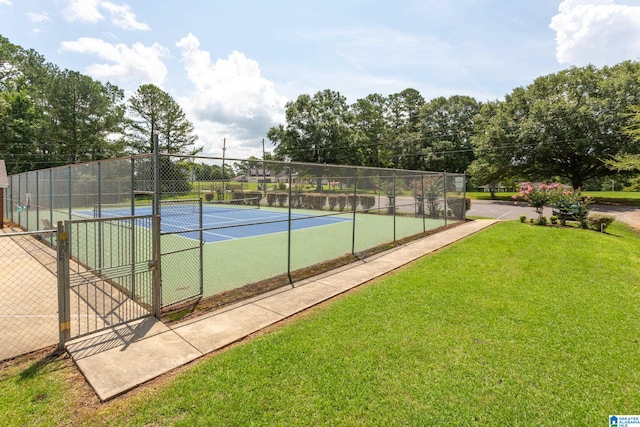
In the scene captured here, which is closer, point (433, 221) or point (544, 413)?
point (544, 413)

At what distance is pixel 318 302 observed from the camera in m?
5.44

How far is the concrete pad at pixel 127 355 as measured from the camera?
322 cm

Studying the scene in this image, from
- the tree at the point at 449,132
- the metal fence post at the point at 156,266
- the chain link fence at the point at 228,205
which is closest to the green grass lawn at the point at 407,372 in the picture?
the metal fence post at the point at 156,266

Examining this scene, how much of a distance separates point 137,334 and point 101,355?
54 cm

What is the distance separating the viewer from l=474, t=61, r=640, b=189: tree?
2714 cm

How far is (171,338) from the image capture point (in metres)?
4.12

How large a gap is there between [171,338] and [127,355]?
20.6 inches

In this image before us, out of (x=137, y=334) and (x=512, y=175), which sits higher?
(x=512, y=175)

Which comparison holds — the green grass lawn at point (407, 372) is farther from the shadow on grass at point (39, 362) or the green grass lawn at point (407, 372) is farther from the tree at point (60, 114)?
the tree at point (60, 114)

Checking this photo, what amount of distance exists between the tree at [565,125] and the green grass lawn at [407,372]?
28.2 meters

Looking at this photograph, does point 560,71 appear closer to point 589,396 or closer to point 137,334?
point 589,396

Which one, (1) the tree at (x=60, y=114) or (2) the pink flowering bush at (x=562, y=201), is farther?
(1) the tree at (x=60, y=114)

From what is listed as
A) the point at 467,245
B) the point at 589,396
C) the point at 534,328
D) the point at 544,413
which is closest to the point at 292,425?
the point at 544,413

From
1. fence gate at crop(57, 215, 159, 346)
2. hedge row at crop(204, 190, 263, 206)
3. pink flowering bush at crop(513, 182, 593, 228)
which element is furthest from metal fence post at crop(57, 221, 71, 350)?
pink flowering bush at crop(513, 182, 593, 228)
